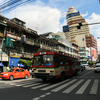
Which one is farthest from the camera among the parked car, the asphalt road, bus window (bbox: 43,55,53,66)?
the parked car

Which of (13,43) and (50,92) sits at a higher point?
(13,43)

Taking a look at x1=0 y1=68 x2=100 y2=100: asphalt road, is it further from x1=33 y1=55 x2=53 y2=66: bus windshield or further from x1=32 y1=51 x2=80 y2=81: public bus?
x1=33 y1=55 x2=53 y2=66: bus windshield

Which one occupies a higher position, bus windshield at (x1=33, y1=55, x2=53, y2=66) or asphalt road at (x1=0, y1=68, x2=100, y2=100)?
bus windshield at (x1=33, y1=55, x2=53, y2=66)

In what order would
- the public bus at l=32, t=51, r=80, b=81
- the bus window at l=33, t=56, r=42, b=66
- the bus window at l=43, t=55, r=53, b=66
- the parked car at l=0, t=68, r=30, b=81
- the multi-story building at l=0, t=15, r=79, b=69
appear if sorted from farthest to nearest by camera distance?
the multi-story building at l=0, t=15, r=79, b=69, the parked car at l=0, t=68, r=30, b=81, the bus window at l=33, t=56, r=42, b=66, the bus window at l=43, t=55, r=53, b=66, the public bus at l=32, t=51, r=80, b=81

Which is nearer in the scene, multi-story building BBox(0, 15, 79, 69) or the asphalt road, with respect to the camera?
the asphalt road

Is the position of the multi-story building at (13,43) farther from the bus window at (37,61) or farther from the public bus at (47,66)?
the public bus at (47,66)

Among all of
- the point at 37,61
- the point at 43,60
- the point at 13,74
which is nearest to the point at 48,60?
the point at 43,60

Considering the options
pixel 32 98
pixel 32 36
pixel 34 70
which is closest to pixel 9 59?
pixel 32 36

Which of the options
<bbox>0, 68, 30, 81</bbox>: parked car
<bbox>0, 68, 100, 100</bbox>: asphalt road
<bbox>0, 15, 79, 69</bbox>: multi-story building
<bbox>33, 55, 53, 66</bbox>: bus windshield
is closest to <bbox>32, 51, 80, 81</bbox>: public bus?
<bbox>33, 55, 53, 66</bbox>: bus windshield

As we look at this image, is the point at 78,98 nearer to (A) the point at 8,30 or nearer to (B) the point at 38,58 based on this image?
(B) the point at 38,58

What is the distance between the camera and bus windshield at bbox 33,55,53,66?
10164 millimetres

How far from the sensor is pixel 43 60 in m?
10.4

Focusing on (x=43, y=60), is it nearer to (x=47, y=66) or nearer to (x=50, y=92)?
(x=47, y=66)

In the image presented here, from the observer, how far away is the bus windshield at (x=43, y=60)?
10.2 m
